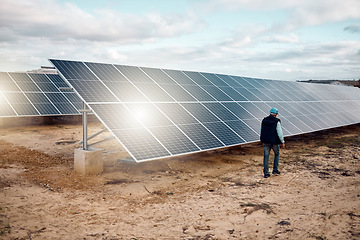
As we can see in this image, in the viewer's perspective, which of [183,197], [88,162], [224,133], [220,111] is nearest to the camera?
[183,197]

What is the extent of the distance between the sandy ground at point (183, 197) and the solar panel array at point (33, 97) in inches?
364

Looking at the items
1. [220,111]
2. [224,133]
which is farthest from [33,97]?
[224,133]

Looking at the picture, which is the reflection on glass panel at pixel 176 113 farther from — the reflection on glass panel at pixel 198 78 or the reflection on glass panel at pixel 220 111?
the reflection on glass panel at pixel 198 78

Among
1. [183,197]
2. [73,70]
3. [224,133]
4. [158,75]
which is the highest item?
[158,75]

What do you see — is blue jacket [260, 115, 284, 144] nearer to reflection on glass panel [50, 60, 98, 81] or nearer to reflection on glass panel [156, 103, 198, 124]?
reflection on glass panel [156, 103, 198, 124]

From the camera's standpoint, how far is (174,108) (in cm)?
1401

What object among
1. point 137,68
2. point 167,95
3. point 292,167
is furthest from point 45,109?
point 292,167

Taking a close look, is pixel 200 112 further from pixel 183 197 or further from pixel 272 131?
pixel 183 197

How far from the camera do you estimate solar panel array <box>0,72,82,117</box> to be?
2469 cm

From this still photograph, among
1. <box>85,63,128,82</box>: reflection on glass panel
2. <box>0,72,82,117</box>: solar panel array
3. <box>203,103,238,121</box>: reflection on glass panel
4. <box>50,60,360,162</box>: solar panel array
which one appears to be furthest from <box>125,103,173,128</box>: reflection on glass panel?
<box>0,72,82,117</box>: solar panel array

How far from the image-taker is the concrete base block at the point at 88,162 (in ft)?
39.1

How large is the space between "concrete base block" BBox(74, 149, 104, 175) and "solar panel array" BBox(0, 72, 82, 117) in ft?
47.6

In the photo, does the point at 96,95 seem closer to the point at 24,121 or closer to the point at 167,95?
the point at 167,95

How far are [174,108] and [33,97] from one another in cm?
1759
